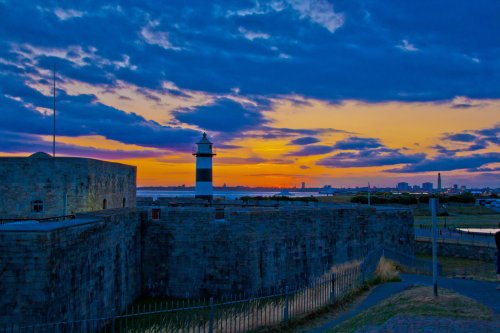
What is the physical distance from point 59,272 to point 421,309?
26.1 feet

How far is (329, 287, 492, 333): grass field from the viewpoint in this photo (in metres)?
9.50

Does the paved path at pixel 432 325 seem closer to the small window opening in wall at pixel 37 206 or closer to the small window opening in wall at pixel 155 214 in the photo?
the small window opening in wall at pixel 155 214

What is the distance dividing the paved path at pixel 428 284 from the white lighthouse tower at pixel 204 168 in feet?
60.9

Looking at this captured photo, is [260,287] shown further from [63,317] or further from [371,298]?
[63,317]

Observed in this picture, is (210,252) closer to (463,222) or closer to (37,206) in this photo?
(37,206)

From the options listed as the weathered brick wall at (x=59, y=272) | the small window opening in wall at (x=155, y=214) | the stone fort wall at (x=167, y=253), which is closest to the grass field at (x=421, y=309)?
the weathered brick wall at (x=59, y=272)

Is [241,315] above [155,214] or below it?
below

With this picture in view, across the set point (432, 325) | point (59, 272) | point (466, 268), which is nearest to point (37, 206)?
point (59, 272)

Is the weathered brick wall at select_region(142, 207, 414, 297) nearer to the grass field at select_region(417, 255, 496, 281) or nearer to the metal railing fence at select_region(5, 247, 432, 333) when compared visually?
the metal railing fence at select_region(5, 247, 432, 333)

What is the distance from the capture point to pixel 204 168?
32.4 m

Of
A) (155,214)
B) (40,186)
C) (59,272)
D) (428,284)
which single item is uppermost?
(40,186)

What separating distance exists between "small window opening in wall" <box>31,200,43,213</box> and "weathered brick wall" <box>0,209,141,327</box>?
6994 millimetres

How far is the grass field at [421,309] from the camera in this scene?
9.50 metres

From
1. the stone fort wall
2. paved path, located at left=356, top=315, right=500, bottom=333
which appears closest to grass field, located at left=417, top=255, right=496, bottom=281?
the stone fort wall
